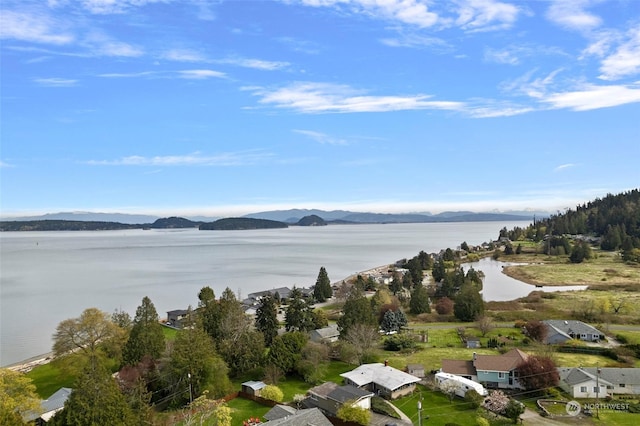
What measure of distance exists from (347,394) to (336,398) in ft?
1.87

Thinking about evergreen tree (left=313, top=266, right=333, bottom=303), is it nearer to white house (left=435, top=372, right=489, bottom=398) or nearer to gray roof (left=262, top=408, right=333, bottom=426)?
white house (left=435, top=372, right=489, bottom=398)

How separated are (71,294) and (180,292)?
1449cm

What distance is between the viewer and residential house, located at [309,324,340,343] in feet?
112

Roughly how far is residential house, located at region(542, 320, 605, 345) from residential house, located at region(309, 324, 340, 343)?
15238 millimetres

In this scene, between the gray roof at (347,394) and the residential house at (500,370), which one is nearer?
the gray roof at (347,394)

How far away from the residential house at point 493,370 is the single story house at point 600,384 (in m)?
2.34

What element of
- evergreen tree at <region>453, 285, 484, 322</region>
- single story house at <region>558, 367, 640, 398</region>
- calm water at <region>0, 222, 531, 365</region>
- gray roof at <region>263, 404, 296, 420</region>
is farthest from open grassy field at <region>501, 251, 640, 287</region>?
gray roof at <region>263, 404, 296, 420</region>

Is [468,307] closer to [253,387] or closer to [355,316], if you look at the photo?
[355,316]

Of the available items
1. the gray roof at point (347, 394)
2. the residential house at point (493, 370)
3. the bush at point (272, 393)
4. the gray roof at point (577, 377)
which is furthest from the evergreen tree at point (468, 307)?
the bush at point (272, 393)

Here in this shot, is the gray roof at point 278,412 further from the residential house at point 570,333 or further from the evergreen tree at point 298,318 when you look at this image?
the residential house at point 570,333

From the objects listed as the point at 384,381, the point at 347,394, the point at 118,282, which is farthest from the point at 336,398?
the point at 118,282

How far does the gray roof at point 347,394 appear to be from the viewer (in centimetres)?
2122

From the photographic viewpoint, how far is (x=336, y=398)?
2144 cm

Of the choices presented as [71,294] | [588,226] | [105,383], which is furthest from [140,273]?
[588,226]
